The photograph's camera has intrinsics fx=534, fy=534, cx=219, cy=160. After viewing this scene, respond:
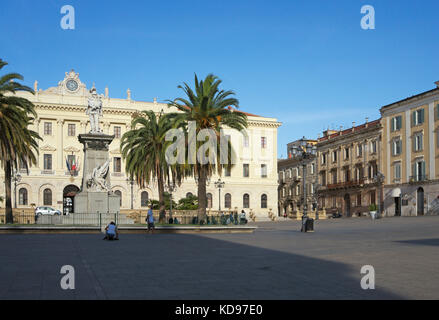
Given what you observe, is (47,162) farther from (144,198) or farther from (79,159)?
(144,198)

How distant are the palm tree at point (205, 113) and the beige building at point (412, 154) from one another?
3374 cm

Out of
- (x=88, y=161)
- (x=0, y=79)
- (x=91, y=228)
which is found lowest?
(x=91, y=228)

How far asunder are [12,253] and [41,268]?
4.58 metres

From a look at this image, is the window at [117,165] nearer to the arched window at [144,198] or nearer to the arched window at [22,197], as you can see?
the arched window at [144,198]

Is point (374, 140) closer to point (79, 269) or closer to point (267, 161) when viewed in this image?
point (267, 161)

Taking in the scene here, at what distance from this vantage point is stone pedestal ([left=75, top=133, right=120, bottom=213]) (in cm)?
2992

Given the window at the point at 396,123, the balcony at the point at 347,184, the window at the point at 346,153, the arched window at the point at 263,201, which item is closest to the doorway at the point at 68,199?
the arched window at the point at 263,201

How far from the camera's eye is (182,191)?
74.0 metres

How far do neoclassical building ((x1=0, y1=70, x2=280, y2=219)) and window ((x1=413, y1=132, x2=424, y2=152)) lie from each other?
2268cm

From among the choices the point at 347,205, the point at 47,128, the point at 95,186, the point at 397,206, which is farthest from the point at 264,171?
the point at 95,186

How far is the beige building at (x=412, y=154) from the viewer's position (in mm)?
59500

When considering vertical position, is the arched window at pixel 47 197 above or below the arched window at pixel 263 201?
above

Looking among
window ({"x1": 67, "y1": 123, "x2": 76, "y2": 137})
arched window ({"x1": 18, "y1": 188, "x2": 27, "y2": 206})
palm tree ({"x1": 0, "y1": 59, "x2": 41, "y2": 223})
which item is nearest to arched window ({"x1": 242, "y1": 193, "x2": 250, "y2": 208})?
window ({"x1": 67, "y1": 123, "x2": 76, "y2": 137})

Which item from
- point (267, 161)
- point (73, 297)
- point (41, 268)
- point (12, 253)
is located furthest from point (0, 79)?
point (267, 161)
